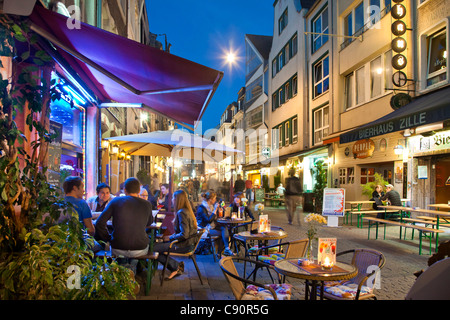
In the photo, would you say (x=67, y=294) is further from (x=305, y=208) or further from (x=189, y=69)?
(x=305, y=208)

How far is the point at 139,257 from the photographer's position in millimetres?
4441

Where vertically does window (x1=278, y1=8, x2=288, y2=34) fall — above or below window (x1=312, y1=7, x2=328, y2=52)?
above

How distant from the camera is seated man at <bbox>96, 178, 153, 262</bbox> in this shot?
4.40 metres

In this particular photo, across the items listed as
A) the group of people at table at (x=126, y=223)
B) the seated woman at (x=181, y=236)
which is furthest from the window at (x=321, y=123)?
the group of people at table at (x=126, y=223)

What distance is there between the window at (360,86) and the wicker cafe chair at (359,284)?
11.9 m

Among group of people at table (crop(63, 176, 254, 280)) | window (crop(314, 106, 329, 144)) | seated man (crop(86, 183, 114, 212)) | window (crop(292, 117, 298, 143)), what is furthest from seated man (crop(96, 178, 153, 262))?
window (crop(292, 117, 298, 143))

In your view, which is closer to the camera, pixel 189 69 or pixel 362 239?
pixel 189 69

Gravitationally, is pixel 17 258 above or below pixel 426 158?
below

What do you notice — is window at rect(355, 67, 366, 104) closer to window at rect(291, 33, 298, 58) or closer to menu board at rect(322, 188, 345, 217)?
menu board at rect(322, 188, 345, 217)

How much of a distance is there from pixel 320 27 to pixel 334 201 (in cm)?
1368

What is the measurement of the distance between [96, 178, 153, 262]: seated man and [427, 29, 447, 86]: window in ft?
34.3
